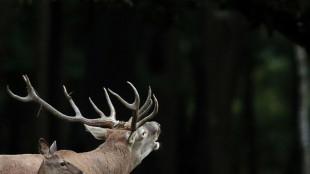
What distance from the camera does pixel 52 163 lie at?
10.0m

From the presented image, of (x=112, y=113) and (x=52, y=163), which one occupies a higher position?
(x=112, y=113)

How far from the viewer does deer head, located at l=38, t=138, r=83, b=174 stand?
393 inches

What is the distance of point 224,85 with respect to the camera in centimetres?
2320

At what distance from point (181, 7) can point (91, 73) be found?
24.4ft

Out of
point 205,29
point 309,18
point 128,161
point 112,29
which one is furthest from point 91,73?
point 128,161

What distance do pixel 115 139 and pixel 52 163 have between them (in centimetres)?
148

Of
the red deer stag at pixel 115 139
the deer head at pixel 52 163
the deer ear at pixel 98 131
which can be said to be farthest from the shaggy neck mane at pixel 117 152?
the deer head at pixel 52 163

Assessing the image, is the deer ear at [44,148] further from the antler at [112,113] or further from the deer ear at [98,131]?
the deer ear at [98,131]

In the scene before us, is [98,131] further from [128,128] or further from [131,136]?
[131,136]

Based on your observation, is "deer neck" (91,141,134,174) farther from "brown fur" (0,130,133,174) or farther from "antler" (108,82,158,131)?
"antler" (108,82,158,131)

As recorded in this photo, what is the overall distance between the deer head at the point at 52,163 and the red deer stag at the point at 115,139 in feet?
1.70

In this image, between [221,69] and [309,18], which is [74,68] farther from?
[309,18]

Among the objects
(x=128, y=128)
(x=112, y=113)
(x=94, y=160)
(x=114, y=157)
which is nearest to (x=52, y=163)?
(x=94, y=160)

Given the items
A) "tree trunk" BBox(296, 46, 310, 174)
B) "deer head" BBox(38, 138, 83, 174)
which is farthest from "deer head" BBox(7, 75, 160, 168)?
"tree trunk" BBox(296, 46, 310, 174)
